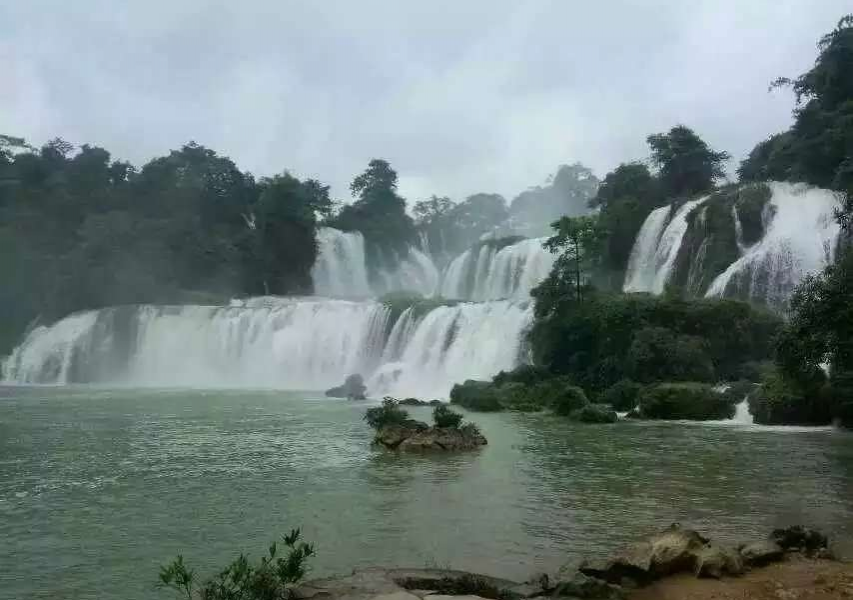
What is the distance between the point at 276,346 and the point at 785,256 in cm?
2180

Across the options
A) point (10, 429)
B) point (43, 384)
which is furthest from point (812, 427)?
point (43, 384)

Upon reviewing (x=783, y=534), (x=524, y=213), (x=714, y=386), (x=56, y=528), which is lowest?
(x=56, y=528)

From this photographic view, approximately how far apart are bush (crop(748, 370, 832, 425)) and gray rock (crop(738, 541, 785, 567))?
460 inches

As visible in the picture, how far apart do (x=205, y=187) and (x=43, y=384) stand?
2114cm

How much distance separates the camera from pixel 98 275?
45.0 metres

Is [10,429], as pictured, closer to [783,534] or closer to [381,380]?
[381,380]

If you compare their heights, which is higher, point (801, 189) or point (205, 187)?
point (205, 187)

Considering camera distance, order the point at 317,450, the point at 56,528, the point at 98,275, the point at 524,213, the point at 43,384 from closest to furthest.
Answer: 1. the point at 56,528
2. the point at 317,450
3. the point at 43,384
4. the point at 98,275
5. the point at 524,213

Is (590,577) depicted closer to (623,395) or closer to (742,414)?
(742,414)

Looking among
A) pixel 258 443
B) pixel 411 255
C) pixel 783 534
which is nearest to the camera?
pixel 783 534

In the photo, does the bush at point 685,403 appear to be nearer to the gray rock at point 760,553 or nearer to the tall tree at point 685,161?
the gray rock at point 760,553

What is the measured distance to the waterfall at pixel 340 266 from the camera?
54688 mm

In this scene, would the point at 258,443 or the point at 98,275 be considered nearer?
the point at 258,443

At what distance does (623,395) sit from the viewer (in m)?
22.0
